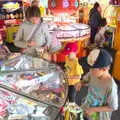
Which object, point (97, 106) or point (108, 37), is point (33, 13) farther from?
point (108, 37)

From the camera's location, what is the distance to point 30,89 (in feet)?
8.82

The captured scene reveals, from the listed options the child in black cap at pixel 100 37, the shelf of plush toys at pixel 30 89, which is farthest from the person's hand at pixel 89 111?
the child in black cap at pixel 100 37

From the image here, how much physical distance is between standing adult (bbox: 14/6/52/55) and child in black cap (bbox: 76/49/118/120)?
127cm

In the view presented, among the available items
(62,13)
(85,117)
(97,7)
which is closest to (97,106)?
(85,117)

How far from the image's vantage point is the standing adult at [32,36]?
3.77 m

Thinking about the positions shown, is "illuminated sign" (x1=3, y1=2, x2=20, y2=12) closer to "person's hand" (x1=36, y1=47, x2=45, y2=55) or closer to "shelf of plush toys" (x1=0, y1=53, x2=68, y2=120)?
"person's hand" (x1=36, y1=47, x2=45, y2=55)

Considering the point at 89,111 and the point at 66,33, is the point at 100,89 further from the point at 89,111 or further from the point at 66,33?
the point at 66,33

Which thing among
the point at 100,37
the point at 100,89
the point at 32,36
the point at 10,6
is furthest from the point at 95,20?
the point at 100,89

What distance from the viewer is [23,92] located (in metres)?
2.61

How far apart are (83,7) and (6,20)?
3.49 meters

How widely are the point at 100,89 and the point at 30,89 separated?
68cm

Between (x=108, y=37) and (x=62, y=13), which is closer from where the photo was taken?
(x=62, y=13)

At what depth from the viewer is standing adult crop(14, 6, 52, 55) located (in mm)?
3771

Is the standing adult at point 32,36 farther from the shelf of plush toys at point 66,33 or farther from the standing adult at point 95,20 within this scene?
the standing adult at point 95,20
